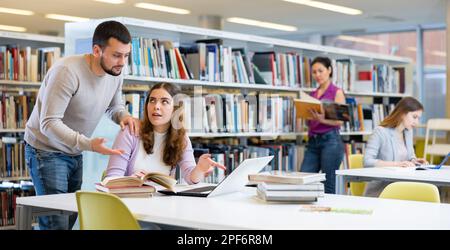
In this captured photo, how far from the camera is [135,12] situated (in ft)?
36.5

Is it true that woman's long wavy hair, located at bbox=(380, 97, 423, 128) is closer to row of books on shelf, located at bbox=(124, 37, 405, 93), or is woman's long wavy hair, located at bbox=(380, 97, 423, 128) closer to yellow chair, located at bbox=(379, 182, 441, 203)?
row of books on shelf, located at bbox=(124, 37, 405, 93)

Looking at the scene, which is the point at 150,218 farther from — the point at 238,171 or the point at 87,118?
the point at 87,118

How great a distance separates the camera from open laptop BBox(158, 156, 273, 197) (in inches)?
122


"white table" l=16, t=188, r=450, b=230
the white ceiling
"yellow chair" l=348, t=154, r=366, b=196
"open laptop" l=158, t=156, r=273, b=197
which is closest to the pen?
"white table" l=16, t=188, r=450, b=230

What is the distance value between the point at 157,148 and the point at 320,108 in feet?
9.40

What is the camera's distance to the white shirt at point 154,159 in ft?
11.6

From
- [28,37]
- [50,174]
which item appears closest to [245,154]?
[28,37]

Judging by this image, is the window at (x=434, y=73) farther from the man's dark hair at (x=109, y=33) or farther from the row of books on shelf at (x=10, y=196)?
the man's dark hair at (x=109, y=33)

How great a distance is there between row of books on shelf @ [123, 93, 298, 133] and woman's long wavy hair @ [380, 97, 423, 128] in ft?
4.34

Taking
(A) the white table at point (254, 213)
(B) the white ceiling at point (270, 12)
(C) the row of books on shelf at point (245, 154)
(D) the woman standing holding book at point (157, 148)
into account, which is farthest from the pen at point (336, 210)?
(B) the white ceiling at point (270, 12)

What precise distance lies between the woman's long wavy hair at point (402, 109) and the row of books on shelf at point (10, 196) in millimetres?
3169

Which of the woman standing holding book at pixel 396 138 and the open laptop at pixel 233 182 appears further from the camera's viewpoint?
the woman standing holding book at pixel 396 138
